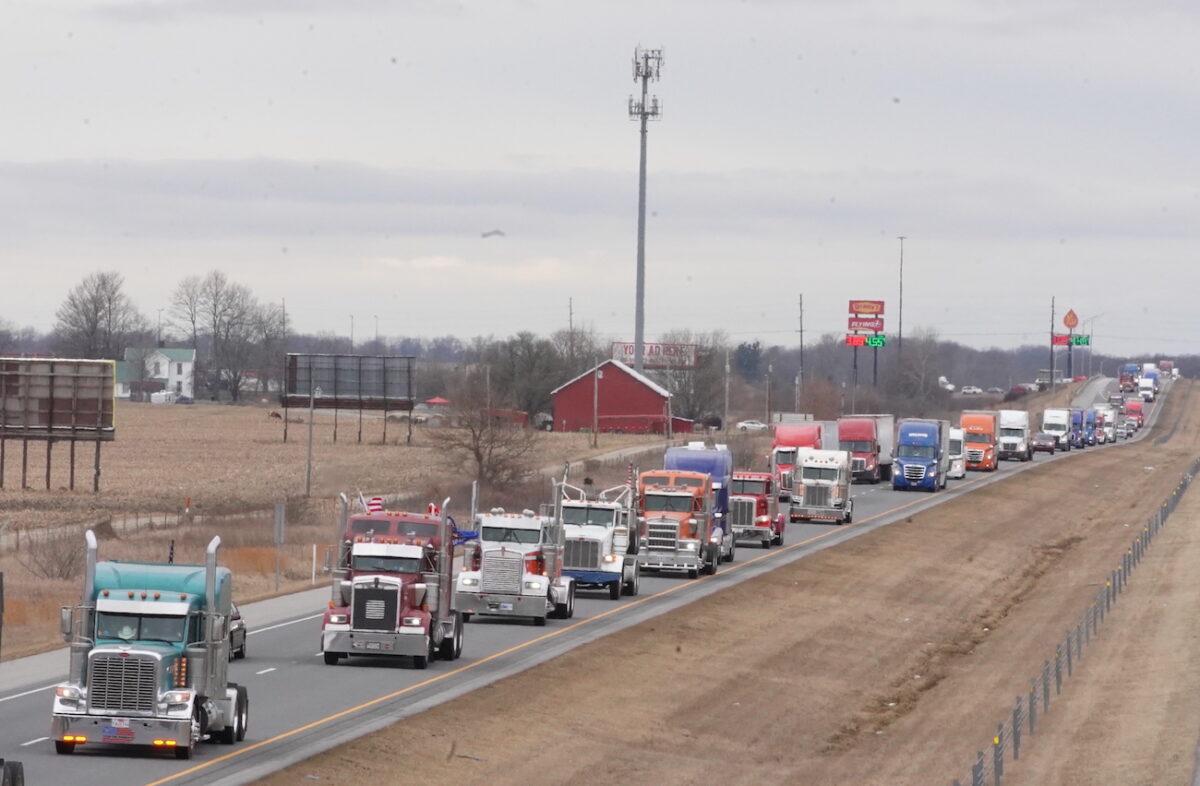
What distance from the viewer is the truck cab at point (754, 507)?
64.6m

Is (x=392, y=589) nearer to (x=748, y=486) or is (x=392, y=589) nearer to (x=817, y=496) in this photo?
(x=748, y=486)

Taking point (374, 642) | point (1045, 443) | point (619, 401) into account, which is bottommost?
point (374, 642)

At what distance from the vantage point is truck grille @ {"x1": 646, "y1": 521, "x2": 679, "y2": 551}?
5400 cm

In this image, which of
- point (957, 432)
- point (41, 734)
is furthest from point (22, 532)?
point (957, 432)

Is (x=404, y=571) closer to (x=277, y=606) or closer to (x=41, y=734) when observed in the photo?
(x=41, y=734)

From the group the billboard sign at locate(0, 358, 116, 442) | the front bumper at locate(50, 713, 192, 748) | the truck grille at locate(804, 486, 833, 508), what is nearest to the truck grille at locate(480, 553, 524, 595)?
the front bumper at locate(50, 713, 192, 748)

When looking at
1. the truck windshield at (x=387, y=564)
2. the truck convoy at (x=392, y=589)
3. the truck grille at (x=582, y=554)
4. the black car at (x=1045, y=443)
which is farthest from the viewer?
the black car at (x=1045, y=443)

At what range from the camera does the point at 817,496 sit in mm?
77562

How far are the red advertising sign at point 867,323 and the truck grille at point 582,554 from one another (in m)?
119

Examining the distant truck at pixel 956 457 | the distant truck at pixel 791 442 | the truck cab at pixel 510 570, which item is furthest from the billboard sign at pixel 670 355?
the truck cab at pixel 510 570

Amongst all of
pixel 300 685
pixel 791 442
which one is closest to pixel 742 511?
pixel 791 442

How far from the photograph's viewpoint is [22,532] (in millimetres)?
64625

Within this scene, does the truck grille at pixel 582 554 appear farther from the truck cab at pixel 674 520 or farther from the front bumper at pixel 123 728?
the front bumper at pixel 123 728

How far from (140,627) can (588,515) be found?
24.3m
